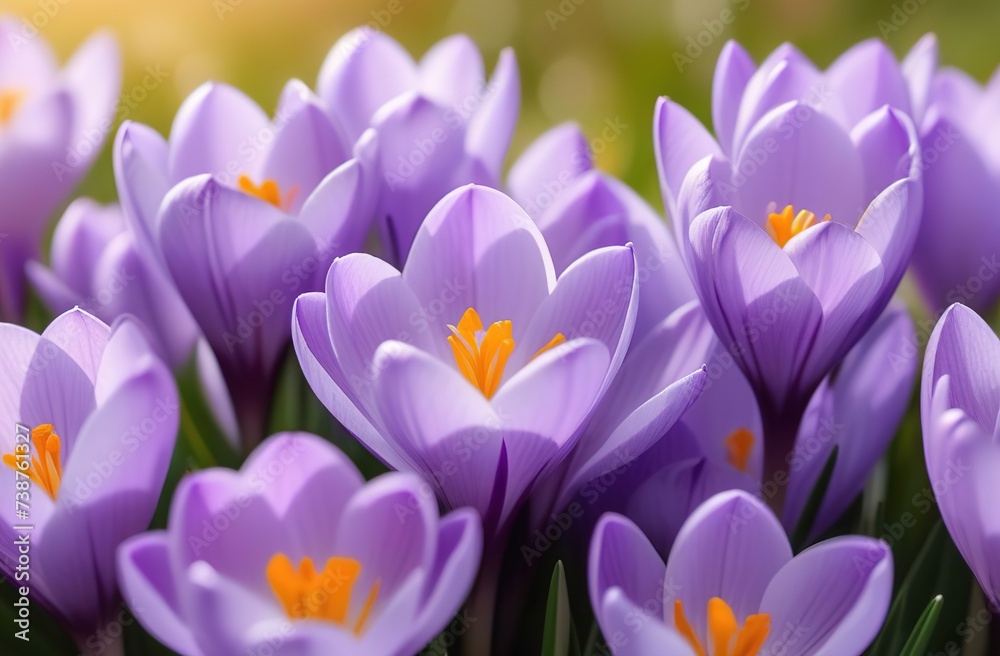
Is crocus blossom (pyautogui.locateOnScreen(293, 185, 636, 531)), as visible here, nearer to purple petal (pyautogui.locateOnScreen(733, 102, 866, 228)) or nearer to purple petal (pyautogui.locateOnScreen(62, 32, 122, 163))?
purple petal (pyautogui.locateOnScreen(733, 102, 866, 228))

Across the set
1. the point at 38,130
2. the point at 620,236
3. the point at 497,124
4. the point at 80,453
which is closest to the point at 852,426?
the point at 620,236

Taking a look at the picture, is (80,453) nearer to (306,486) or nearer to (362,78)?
(306,486)

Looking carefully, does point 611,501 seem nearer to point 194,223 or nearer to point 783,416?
point 783,416

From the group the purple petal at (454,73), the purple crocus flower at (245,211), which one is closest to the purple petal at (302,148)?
the purple crocus flower at (245,211)

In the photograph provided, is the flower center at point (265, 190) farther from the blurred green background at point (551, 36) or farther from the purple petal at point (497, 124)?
the blurred green background at point (551, 36)

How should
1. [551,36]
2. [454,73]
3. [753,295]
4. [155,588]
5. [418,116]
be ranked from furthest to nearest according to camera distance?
[551,36], [454,73], [418,116], [753,295], [155,588]

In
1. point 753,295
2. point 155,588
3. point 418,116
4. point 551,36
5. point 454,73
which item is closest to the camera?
point 155,588
